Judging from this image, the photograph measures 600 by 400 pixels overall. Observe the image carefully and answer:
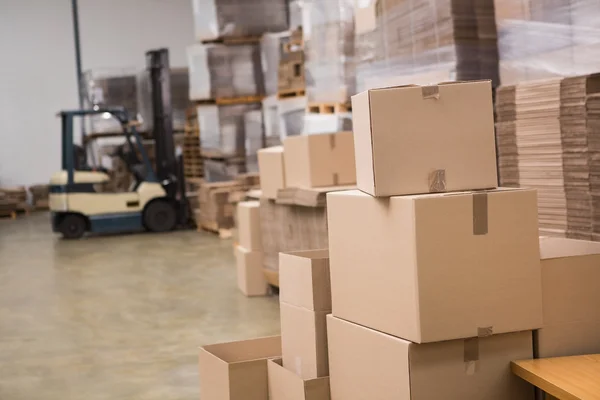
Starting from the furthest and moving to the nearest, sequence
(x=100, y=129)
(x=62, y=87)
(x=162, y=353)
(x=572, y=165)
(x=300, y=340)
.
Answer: (x=62, y=87) < (x=100, y=129) < (x=162, y=353) < (x=572, y=165) < (x=300, y=340)

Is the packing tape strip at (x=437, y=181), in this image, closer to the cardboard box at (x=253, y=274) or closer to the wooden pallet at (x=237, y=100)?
the cardboard box at (x=253, y=274)

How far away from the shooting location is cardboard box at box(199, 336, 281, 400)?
380 centimetres

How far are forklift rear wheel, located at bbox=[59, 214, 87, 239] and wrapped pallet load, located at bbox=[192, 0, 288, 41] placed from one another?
10.3ft

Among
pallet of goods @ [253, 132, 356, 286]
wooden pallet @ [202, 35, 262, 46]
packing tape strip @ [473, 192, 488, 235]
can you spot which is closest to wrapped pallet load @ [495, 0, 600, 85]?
packing tape strip @ [473, 192, 488, 235]

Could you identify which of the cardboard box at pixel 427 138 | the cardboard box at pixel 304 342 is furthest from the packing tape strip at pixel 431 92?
the cardboard box at pixel 304 342

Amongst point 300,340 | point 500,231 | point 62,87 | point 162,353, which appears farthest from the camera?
point 62,87

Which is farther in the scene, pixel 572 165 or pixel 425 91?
pixel 572 165

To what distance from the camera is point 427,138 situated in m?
3.10

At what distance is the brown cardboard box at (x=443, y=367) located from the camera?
9.66 feet

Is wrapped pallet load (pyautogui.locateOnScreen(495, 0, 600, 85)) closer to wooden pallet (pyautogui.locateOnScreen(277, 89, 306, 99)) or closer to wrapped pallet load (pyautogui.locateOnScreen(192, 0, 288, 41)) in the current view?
wooden pallet (pyautogui.locateOnScreen(277, 89, 306, 99))

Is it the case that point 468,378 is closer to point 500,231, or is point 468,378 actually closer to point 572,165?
point 500,231

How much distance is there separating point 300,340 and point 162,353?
2.23 m

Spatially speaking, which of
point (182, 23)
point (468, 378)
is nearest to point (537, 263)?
point (468, 378)

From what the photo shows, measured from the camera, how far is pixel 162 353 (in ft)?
18.6
